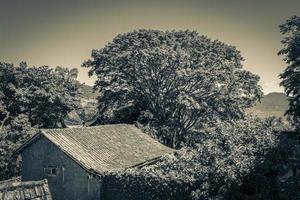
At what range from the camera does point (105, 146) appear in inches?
1283

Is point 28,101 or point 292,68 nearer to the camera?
point 292,68

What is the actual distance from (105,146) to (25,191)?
20836 millimetres

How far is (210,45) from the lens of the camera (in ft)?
167

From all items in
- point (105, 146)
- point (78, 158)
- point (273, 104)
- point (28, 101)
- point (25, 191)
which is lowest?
point (78, 158)

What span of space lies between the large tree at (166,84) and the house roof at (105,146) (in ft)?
22.0

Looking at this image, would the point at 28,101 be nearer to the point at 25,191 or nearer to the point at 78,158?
the point at 78,158

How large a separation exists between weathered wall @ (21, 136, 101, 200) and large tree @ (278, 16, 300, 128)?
64.4ft

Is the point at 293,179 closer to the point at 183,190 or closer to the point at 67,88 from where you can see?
the point at 183,190

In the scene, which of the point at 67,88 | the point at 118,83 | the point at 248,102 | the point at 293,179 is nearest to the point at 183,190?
the point at 293,179

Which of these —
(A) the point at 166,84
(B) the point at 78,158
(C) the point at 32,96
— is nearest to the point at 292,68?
(A) the point at 166,84

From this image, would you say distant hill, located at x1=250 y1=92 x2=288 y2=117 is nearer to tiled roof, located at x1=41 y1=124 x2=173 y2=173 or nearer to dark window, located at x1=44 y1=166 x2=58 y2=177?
tiled roof, located at x1=41 y1=124 x2=173 y2=173

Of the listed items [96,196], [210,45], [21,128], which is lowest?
[96,196]

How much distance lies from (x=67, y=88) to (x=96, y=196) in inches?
1273

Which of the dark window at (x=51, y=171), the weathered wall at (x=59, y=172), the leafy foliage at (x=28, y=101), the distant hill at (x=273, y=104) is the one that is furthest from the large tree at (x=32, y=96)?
the distant hill at (x=273, y=104)
